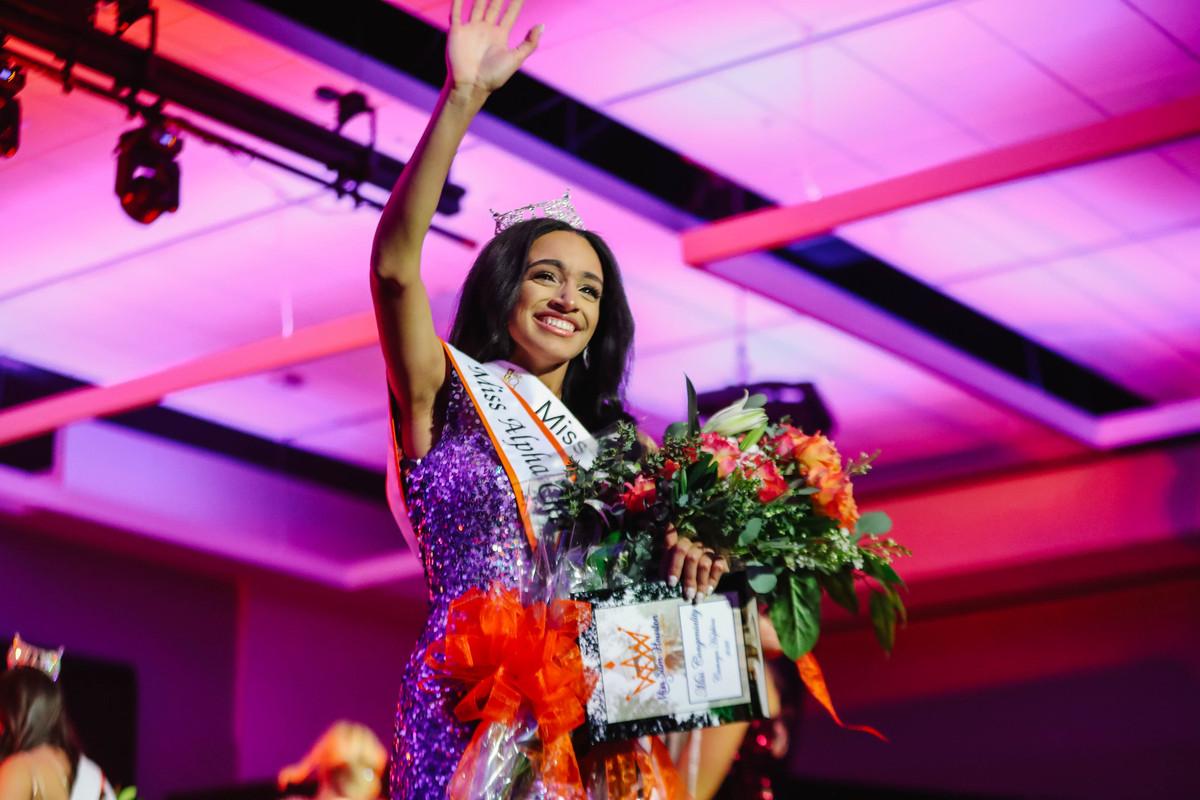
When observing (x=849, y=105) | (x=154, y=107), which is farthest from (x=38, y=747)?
(x=849, y=105)

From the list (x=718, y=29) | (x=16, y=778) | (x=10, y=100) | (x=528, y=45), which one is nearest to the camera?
(x=528, y=45)

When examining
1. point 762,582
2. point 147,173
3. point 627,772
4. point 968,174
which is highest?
point 147,173

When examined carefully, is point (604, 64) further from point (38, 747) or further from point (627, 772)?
point (627, 772)

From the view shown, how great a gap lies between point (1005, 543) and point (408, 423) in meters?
8.15

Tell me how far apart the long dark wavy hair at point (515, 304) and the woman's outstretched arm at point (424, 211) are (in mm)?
200

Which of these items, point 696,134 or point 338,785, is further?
point 696,134

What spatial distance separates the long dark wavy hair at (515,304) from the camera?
93.7 inches

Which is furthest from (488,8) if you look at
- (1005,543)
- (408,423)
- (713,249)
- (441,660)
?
(1005,543)

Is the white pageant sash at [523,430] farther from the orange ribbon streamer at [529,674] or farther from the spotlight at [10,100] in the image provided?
the spotlight at [10,100]

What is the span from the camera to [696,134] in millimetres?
6293

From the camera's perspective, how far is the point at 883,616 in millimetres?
2229

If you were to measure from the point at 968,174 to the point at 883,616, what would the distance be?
10.4 feet

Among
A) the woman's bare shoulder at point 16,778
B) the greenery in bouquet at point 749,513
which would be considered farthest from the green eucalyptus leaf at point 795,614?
the woman's bare shoulder at point 16,778

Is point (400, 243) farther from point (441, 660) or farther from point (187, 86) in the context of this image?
point (187, 86)
